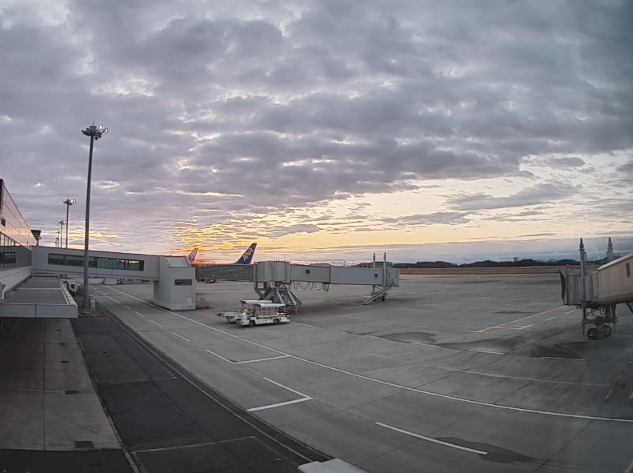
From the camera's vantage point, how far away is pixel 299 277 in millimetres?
52188

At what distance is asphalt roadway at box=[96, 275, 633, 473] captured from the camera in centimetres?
1248

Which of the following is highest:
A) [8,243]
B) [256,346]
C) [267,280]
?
[8,243]

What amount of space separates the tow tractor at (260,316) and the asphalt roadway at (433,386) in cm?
112

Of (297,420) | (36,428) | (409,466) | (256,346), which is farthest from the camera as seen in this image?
(256,346)

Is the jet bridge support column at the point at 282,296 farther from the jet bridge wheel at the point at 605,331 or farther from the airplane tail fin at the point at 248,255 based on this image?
the airplane tail fin at the point at 248,255

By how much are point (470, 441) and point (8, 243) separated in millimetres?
29058

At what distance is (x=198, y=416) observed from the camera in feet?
52.3

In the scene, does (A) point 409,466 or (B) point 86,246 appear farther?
(B) point 86,246

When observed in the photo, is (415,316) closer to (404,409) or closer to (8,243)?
(404,409)

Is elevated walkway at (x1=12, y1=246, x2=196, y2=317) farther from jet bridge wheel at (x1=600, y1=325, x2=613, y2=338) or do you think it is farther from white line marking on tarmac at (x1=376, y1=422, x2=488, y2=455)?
white line marking on tarmac at (x1=376, y1=422, x2=488, y2=455)

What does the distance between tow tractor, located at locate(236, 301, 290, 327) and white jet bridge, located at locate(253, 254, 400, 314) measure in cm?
674

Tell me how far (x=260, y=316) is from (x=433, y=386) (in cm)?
2429

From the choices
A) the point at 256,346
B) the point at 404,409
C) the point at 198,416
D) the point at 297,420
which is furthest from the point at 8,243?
the point at 404,409

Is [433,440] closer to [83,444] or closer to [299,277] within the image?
[83,444]
